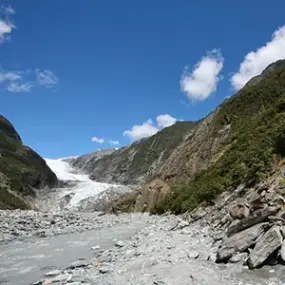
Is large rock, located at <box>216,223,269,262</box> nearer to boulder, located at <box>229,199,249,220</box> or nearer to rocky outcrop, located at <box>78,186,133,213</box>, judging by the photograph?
boulder, located at <box>229,199,249,220</box>

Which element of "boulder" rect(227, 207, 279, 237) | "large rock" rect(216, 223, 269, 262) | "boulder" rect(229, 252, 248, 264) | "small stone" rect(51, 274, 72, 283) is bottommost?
"boulder" rect(229, 252, 248, 264)

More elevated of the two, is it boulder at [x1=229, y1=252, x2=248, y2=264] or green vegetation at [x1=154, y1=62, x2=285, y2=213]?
green vegetation at [x1=154, y1=62, x2=285, y2=213]

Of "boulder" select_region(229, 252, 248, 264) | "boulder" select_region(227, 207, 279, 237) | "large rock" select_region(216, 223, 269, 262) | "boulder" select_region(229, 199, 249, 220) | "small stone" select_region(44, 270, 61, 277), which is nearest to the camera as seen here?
"boulder" select_region(229, 252, 248, 264)

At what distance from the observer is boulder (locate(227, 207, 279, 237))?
14.3 metres

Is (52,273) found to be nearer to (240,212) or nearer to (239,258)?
(239,258)

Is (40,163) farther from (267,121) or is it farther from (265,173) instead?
(265,173)

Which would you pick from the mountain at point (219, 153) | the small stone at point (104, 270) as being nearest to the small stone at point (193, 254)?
the small stone at point (104, 270)

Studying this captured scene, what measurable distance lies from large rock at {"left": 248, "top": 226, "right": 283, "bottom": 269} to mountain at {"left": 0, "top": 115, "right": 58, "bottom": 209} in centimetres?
10356

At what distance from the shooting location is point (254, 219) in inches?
576

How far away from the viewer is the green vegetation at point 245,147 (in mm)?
23828

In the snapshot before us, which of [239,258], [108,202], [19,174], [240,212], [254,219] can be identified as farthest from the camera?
[19,174]

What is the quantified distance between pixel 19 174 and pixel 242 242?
14766cm

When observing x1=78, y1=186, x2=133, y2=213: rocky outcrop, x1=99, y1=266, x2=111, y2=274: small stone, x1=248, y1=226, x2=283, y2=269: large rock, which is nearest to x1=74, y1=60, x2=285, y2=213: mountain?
x1=78, y1=186, x2=133, y2=213: rocky outcrop

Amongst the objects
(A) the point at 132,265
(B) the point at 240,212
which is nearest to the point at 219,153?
(B) the point at 240,212
